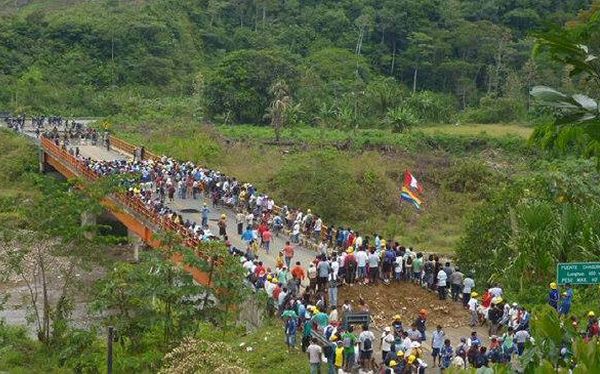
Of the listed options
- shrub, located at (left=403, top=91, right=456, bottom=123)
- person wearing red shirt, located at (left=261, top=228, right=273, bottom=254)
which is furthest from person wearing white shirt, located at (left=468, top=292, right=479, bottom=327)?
shrub, located at (left=403, top=91, right=456, bottom=123)

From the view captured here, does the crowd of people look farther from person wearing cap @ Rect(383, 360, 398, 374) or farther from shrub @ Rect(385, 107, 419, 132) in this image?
shrub @ Rect(385, 107, 419, 132)

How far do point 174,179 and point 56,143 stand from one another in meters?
12.0

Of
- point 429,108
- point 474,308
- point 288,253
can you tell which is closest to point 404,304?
point 474,308

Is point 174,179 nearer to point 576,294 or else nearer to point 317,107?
point 576,294

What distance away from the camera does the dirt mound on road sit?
1993cm

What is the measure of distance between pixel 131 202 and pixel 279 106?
86.0 ft

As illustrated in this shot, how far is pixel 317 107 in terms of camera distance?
64688 millimetres

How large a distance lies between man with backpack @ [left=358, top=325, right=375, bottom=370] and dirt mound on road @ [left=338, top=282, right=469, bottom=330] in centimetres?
321

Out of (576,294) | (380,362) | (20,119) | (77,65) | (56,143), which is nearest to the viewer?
(380,362)

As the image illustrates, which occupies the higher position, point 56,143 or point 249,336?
point 249,336

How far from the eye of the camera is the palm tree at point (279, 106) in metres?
54.1

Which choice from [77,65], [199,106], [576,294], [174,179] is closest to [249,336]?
[576,294]

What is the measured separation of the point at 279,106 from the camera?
53.9m

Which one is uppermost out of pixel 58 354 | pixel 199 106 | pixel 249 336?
pixel 249 336
